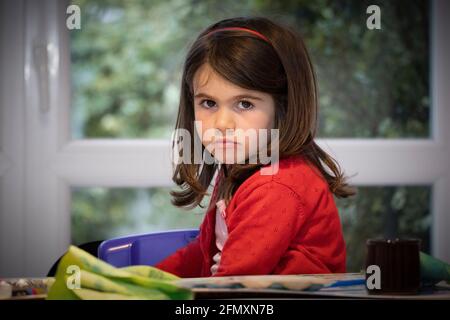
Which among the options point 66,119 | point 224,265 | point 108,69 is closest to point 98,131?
point 108,69

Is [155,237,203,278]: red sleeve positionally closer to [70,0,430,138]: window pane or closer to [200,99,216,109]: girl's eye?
[200,99,216,109]: girl's eye

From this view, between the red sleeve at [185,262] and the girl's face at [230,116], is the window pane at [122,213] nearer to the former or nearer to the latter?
the red sleeve at [185,262]

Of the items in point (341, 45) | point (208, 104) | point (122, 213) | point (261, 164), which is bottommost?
point (122, 213)

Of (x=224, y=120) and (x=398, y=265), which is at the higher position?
(x=224, y=120)

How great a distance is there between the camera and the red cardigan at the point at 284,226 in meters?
1.00

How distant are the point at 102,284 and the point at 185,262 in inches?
21.0

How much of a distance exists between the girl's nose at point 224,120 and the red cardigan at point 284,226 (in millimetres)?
89

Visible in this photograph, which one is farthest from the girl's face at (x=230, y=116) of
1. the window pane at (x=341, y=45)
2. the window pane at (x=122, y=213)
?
the window pane at (x=122, y=213)

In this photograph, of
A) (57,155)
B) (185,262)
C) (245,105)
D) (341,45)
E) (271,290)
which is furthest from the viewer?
(341,45)

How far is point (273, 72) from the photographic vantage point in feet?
3.69

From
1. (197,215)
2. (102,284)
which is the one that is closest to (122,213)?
(197,215)

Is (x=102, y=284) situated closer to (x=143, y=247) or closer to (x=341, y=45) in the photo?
(x=143, y=247)

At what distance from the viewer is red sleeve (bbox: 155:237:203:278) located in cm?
127
